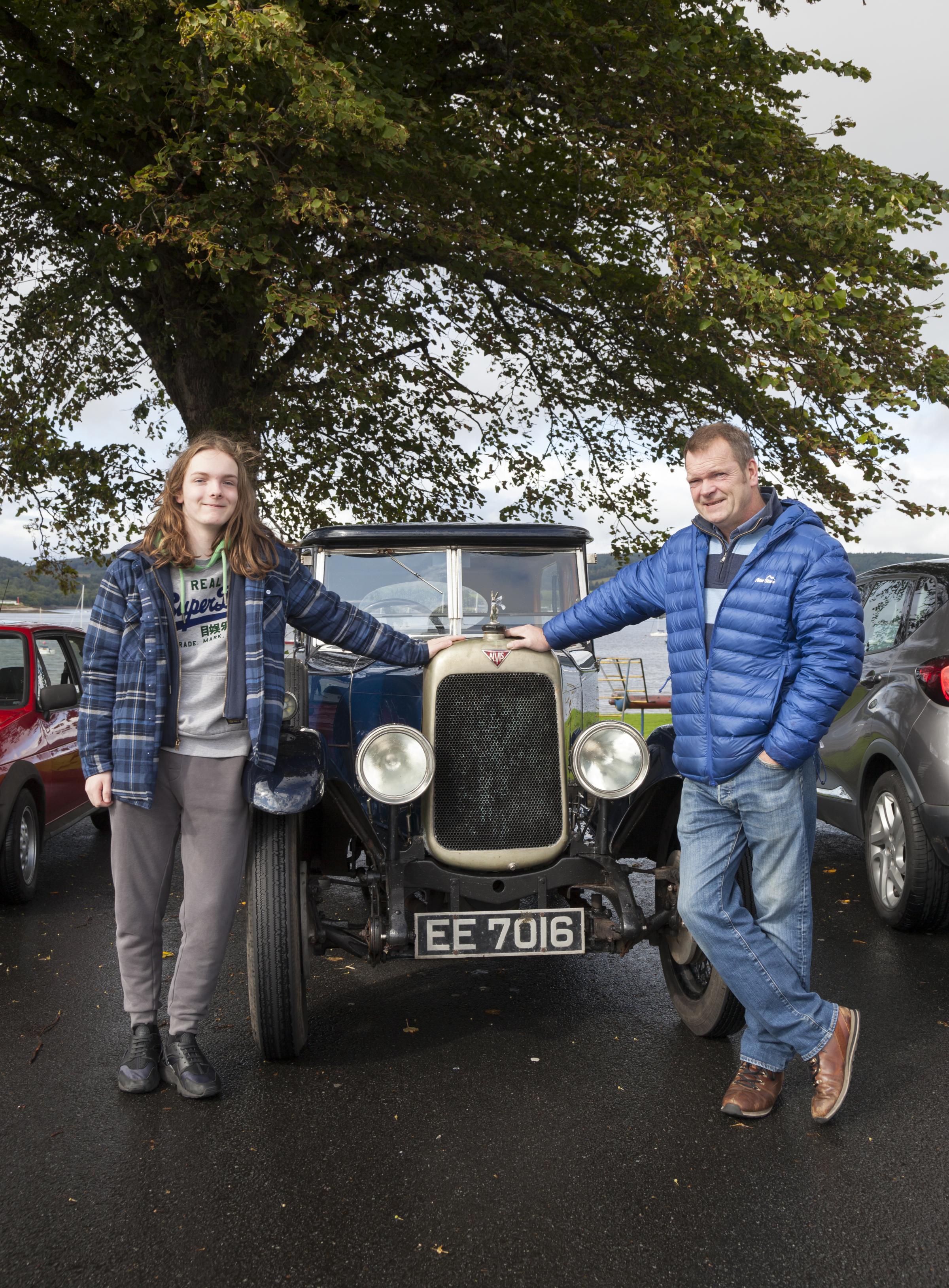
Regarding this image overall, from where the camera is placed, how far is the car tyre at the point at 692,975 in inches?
149

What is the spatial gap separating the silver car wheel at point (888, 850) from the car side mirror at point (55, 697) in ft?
15.3

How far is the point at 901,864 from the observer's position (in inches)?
210

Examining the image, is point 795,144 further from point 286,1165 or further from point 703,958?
point 286,1165

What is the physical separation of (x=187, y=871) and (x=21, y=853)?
2.84m

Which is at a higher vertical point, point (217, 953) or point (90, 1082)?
point (217, 953)

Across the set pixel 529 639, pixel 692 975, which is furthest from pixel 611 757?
pixel 692 975

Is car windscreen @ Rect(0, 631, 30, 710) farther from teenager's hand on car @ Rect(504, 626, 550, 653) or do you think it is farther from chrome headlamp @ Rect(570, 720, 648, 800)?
chrome headlamp @ Rect(570, 720, 648, 800)

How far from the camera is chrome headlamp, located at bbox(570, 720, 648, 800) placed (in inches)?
152

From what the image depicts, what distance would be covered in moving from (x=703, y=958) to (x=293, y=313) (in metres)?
6.33

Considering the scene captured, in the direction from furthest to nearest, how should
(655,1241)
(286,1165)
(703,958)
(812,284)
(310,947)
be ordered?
(812,284) < (703,958) < (310,947) < (286,1165) < (655,1241)

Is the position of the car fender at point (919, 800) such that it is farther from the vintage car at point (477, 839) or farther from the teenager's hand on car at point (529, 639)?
the teenager's hand on car at point (529, 639)

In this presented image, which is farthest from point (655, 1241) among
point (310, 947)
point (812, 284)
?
point (812, 284)

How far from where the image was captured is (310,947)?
3.78m

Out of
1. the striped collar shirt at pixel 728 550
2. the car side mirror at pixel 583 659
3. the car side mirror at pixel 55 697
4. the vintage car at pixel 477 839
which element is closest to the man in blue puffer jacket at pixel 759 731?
the striped collar shirt at pixel 728 550
